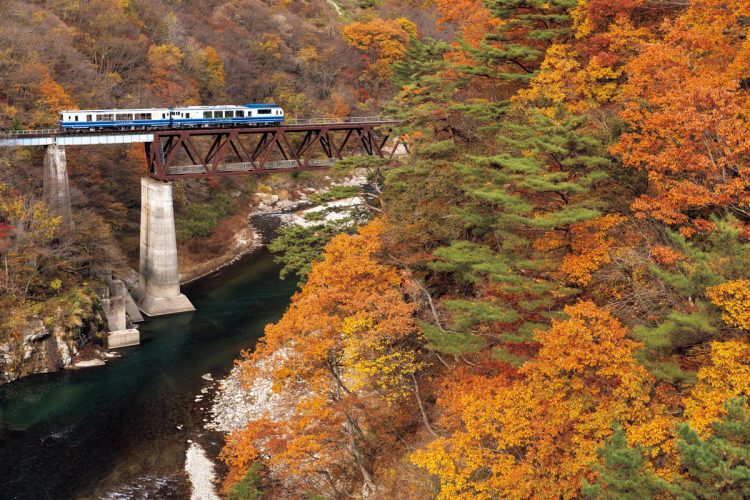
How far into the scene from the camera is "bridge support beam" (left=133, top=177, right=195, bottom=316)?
43106mm

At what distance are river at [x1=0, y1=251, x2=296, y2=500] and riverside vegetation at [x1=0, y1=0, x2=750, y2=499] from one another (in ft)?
12.4

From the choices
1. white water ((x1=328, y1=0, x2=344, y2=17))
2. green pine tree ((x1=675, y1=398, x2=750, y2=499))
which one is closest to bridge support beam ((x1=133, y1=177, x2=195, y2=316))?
green pine tree ((x1=675, y1=398, x2=750, y2=499))

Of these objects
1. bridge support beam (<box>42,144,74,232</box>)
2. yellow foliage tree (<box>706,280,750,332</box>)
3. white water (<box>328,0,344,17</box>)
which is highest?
white water (<box>328,0,344,17</box>)

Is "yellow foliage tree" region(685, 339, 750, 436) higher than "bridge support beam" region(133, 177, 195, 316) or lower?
higher

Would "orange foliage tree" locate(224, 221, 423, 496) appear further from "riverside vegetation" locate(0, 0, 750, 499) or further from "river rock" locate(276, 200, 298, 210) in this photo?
"river rock" locate(276, 200, 298, 210)

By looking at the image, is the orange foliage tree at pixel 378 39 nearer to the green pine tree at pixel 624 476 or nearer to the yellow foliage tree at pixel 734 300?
the yellow foliage tree at pixel 734 300

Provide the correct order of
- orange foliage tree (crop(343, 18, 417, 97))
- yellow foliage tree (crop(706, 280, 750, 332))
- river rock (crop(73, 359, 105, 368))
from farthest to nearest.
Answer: orange foliage tree (crop(343, 18, 417, 97)), river rock (crop(73, 359, 105, 368)), yellow foliage tree (crop(706, 280, 750, 332))

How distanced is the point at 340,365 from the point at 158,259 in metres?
26.4

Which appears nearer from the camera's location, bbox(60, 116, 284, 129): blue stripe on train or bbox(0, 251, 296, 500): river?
bbox(0, 251, 296, 500): river

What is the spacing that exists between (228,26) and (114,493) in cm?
7257

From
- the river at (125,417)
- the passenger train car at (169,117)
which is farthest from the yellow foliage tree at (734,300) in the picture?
the passenger train car at (169,117)

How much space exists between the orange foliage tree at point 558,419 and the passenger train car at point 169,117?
34892mm

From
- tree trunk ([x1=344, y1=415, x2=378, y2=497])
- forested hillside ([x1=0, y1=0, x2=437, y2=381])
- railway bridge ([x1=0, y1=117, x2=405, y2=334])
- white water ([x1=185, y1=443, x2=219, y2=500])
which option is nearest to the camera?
tree trunk ([x1=344, y1=415, x2=378, y2=497])

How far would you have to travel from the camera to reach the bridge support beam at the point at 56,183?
133 feet
